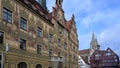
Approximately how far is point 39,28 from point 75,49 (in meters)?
23.7

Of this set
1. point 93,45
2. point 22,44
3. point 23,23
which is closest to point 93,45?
point 93,45

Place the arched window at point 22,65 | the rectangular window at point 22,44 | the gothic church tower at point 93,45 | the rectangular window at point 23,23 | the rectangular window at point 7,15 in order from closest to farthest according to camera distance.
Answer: the rectangular window at point 7,15 < the arched window at point 22,65 < the rectangular window at point 22,44 < the rectangular window at point 23,23 < the gothic church tower at point 93,45

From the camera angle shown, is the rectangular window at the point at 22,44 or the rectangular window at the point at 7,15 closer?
the rectangular window at the point at 7,15

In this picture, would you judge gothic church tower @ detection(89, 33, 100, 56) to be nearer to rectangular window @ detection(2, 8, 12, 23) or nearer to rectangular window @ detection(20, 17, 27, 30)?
rectangular window @ detection(20, 17, 27, 30)

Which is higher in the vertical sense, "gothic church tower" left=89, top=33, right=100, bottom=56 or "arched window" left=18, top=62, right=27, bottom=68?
"gothic church tower" left=89, top=33, right=100, bottom=56

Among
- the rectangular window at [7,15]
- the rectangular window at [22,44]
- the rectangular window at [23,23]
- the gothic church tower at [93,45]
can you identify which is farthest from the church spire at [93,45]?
the rectangular window at [7,15]

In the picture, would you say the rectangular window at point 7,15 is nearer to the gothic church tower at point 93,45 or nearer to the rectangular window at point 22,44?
the rectangular window at point 22,44

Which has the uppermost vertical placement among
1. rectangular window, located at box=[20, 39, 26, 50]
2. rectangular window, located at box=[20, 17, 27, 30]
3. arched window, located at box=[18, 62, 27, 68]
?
rectangular window, located at box=[20, 17, 27, 30]

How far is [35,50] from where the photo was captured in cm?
3362

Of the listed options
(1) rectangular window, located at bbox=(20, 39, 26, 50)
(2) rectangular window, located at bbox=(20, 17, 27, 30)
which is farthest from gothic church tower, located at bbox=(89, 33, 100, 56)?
(1) rectangular window, located at bbox=(20, 39, 26, 50)

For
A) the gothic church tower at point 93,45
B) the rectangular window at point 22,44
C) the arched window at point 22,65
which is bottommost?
the arched window at point 22,65

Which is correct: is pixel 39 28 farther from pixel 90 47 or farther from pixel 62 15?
pixel 90 47

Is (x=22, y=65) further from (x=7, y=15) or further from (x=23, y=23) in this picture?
(x=7, y=15)

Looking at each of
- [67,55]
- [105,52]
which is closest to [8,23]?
[67,55]
